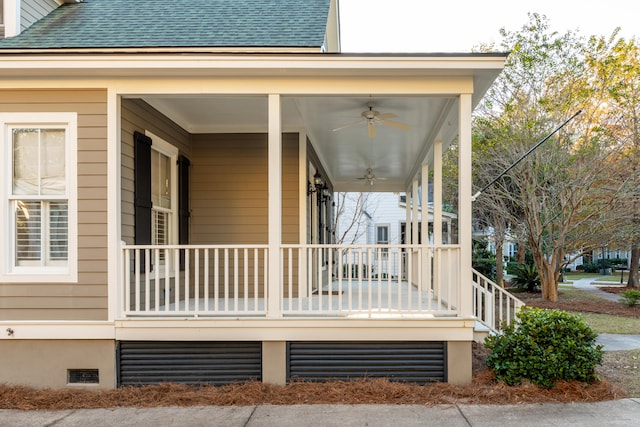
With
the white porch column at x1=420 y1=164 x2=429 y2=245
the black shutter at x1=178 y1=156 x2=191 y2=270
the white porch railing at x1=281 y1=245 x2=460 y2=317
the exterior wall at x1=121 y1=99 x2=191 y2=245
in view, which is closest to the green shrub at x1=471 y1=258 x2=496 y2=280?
the white porch railing at x1=281 y1=245 x2=460 y2=317

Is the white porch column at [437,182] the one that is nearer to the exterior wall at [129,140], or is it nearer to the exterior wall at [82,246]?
the exterior wall at [129,140]

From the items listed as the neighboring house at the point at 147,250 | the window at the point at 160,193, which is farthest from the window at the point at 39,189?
the window at the point at 160,193

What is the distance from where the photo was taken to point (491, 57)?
4922 millimetres

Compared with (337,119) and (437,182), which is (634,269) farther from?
(337,119)

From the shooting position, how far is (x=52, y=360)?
514 centimetres

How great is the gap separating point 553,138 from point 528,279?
5176 millimetres

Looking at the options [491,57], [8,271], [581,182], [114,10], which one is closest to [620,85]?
[581,182]

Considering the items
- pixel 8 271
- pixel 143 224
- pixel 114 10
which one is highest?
pixel 114 10

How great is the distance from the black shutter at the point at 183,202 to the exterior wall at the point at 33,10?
2.48 metres

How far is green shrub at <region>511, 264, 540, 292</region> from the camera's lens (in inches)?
627

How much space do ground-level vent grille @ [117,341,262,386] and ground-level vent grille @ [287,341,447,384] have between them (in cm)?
43

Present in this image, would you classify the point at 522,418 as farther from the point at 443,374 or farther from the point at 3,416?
the point at 3,416

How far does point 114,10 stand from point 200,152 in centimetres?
229

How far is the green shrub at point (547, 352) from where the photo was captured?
5.00 meters
